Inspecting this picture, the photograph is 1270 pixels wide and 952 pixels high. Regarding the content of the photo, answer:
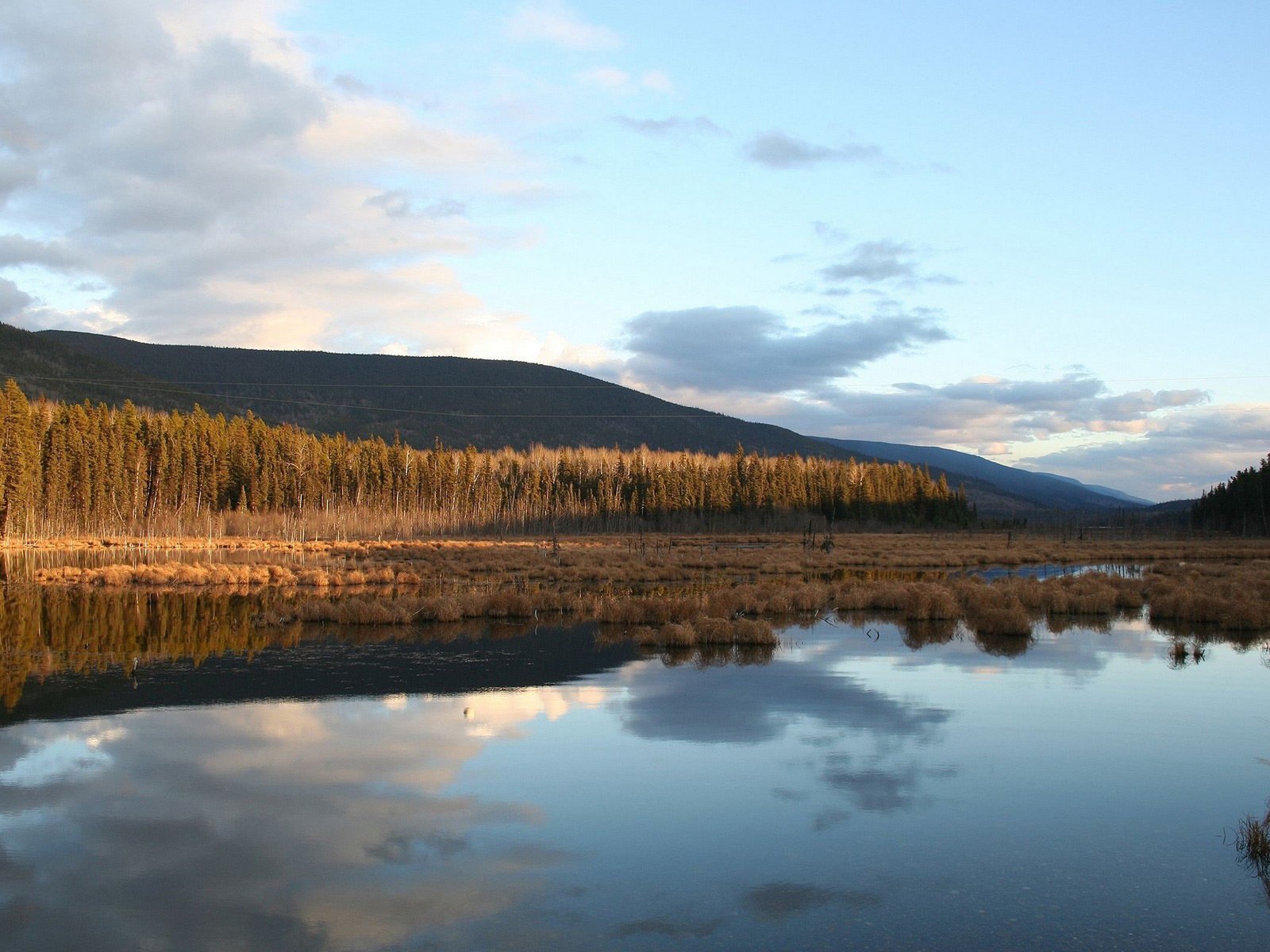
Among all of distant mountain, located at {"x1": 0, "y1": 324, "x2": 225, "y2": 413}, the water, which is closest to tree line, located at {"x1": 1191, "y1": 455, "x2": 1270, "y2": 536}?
the water

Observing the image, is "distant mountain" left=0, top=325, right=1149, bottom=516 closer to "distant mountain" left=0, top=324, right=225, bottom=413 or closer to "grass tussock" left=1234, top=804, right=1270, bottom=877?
"distant mountain" left=0, top=324, right=225, bottom=413

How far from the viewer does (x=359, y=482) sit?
91.3 metres

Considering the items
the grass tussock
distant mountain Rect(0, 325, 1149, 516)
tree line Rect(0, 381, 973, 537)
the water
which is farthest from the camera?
distant mountain Rect(0, 325, 1149, 516)

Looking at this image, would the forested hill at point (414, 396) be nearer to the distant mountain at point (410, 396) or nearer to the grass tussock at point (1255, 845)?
the distant mountain at point (410, 396)

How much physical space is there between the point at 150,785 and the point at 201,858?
8.00 ft

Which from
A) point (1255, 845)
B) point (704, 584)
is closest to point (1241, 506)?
point (704, 584)

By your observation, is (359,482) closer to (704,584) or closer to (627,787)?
(704,584)

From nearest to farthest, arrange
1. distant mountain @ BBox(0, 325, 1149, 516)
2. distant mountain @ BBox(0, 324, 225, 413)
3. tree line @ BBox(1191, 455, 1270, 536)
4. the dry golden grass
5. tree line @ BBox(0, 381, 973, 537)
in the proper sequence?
the dry golden grass, tree line @ BBox(0, 381, 973, 537), tree line @ BBox(1191, 455, 1270, 536), distant mountain @ BBox(0, 324, 225, 413), distant mountain @ BBox(0, 325, 1149, 516)

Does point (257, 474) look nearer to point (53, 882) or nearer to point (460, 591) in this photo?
point (460, 591)

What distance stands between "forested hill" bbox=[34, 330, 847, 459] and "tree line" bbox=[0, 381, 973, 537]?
2011 inches

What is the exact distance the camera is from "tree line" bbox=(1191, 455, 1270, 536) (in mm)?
86062

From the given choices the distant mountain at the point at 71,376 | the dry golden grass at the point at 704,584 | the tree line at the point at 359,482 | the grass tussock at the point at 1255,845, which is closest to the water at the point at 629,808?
the grass tussock at the point at 1255,845

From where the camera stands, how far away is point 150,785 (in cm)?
1017

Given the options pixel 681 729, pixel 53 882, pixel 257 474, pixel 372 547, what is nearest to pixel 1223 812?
pixel 681 729
